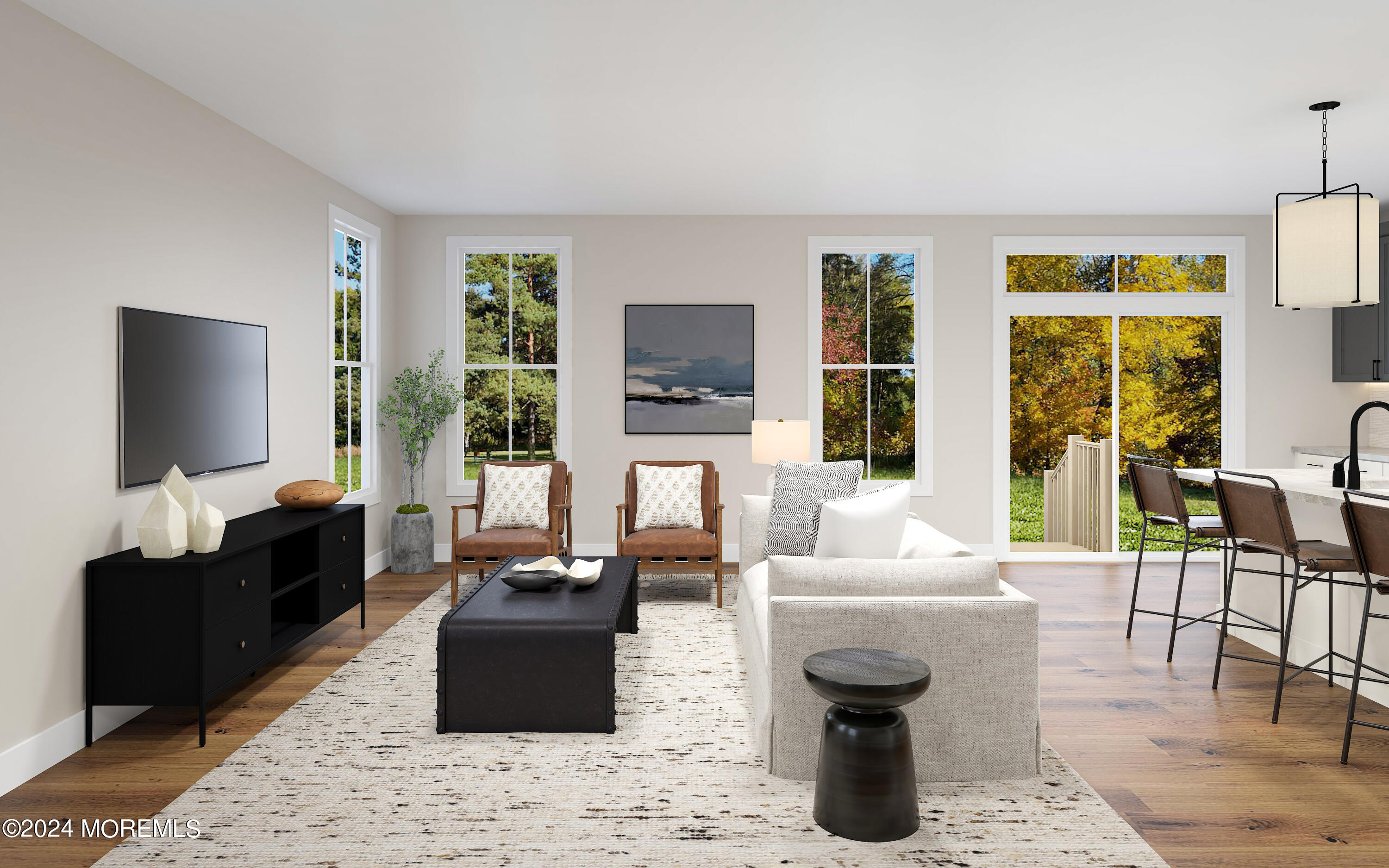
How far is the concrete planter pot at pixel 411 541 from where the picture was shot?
19.2 ft

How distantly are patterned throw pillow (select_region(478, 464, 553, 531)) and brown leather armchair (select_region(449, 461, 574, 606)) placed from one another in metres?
0.03

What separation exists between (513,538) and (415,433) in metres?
1.61

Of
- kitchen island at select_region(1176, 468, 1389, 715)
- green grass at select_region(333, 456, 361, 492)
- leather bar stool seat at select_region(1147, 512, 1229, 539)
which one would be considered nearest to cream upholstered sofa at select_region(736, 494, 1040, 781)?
kitchen island at select_region(1176, 468, 1389, 715)

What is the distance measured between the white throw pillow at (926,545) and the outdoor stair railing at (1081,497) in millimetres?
3290

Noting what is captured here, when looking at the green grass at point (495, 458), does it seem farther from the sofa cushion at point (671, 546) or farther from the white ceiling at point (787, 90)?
the white ceiling at point (787, 90)

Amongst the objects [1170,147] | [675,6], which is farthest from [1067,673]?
[675,6]

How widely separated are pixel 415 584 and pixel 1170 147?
→ 548 centimetres

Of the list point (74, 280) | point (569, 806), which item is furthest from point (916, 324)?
point (74, 280)

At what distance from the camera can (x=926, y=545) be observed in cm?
326

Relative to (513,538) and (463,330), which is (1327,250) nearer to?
(513,538)

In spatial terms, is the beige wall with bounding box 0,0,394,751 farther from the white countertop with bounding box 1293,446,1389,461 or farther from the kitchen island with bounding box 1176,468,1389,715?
the white countertop with bounding box 1293,446,1389,461

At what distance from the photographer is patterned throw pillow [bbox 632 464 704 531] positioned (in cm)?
533

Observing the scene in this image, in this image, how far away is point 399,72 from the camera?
3475 millimetres

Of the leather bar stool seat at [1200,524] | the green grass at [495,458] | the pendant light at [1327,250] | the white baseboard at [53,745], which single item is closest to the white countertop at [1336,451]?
the leather bar stool seat at [1200,524]
